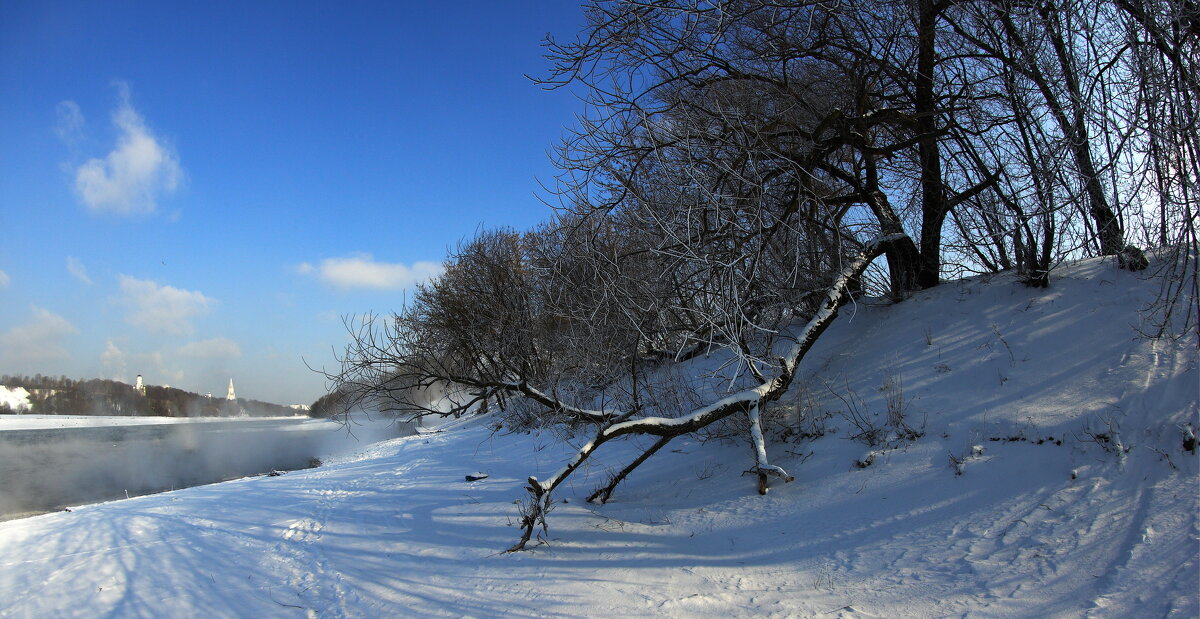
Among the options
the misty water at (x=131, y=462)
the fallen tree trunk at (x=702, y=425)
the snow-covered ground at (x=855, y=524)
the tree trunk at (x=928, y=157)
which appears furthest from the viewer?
the misty water at (x=131, y=462)

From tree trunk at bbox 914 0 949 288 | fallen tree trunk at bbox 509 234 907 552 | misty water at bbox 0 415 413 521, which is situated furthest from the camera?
misty water at bbox 0 415 413 521

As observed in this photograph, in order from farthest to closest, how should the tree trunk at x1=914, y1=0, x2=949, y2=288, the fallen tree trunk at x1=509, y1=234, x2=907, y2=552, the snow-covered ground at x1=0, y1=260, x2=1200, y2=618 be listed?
the tree trunk at x1=914, y1=0, x2=949, y2=288, the fallen tree trunk at x1=509, y1=234, x2=907, y2=552, the snow-covered ground at x1=0, y1=260, x2=1200, y2=618

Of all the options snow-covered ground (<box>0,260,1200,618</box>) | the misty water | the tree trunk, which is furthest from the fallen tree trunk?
the misty water

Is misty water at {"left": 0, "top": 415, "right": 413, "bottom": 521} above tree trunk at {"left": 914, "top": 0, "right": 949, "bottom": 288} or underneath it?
underneath

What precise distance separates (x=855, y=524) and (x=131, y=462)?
1416 inches

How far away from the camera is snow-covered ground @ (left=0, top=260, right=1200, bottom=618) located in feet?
14.7

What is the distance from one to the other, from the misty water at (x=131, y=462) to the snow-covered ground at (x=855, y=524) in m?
5.79

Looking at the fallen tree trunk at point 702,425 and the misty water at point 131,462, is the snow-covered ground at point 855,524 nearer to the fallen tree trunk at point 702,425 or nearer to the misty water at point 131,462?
the fallen tree trunk at point 702,425

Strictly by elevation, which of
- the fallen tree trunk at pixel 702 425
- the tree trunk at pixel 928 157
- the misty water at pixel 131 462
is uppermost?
the tree trunk at pixel 928 157

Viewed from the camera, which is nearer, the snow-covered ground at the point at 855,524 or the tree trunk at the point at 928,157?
the snow-covered ground at the point at 855,524

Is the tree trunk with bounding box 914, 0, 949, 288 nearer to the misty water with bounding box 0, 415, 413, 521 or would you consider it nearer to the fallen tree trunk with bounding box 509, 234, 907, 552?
the fallen tree trunk with bounding box 509, 234, 907, 552

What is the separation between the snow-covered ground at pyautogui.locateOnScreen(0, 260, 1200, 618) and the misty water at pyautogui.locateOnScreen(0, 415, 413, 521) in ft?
19.0

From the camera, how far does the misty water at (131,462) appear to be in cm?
2081

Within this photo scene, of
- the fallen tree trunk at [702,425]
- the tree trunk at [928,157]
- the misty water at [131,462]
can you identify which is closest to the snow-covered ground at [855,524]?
the fallen tree trunk at [702,425]
